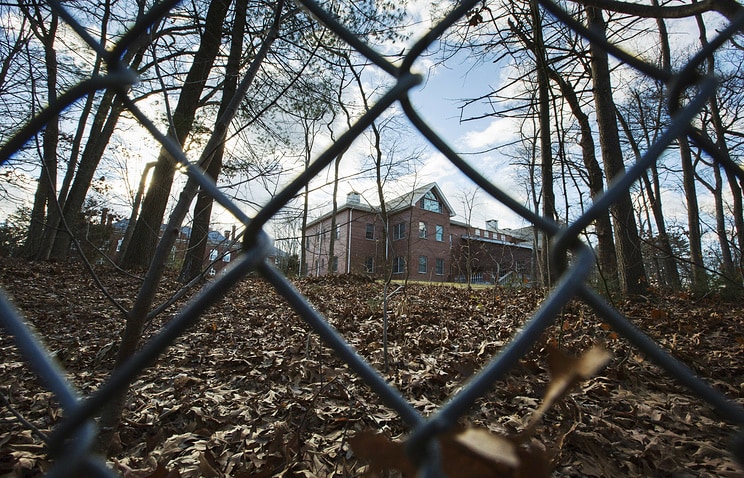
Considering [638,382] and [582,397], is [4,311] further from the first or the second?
[638,382]

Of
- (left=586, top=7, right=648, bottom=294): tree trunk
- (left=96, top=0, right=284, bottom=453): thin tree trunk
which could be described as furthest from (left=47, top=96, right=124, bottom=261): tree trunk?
(left=586, top=7, right=648, bottom=294): tree trunk

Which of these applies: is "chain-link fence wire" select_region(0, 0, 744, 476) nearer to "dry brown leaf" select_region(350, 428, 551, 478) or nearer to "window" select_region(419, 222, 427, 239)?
"dry brown leaf" select_region(350, 428, 551, 478)

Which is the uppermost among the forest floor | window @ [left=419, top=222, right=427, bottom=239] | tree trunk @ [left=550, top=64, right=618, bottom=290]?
window @ [left=419, top=222, right=427, bottom=239]

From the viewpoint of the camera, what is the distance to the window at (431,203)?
25.1 meters

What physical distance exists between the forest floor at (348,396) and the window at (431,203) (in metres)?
21.2

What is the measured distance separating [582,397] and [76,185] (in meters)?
10.0

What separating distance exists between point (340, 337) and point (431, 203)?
25.6 metres

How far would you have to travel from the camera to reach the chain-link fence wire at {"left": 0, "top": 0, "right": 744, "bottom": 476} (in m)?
0.35

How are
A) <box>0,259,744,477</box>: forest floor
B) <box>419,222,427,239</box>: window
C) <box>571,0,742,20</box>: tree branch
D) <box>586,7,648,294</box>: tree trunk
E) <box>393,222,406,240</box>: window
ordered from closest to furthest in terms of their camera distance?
<box>571,0,742,20</box>: tree branch → <box>0,259,744,477</box>: forest floor → <box>586,7,648,294</box>: tree trunk → <box>419,222,427,239</box>: window → <box>393,222,406,240</box>: window

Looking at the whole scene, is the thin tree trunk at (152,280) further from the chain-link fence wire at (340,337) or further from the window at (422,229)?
the window at (422,229)

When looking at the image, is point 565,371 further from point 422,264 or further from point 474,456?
point 422,264

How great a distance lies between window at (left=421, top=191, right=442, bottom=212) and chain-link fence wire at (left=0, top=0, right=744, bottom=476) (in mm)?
24693

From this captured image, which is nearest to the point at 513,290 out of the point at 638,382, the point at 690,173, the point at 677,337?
the point at 677,337

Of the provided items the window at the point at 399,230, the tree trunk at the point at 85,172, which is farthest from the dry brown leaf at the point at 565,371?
the window at the point at 399,230
